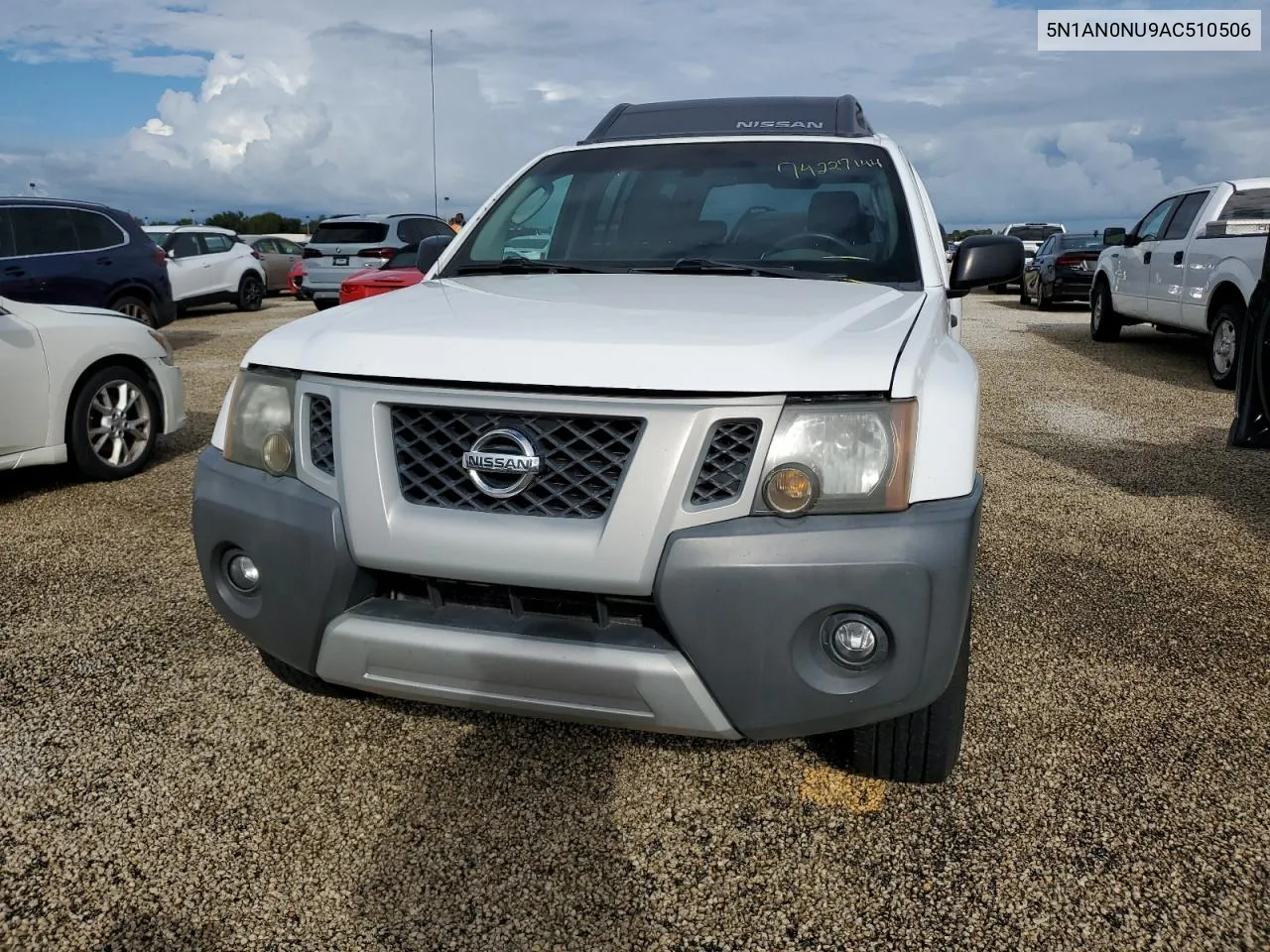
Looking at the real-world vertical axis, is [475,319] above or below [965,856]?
above

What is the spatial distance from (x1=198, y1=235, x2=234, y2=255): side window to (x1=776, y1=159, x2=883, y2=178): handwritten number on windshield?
615 inches

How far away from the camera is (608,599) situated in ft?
6.96

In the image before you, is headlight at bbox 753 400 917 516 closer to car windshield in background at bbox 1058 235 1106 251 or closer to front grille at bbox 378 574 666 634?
front grille at bbox 378 574 666 634

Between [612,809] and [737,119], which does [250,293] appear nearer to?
[737,119]

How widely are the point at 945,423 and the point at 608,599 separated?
0.76 m

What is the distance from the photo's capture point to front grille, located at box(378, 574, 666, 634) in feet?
6.94

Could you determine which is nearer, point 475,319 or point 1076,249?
point 475,319

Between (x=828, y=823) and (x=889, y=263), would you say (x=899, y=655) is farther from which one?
(x=889, y=263)

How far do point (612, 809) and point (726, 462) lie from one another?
3.09ft

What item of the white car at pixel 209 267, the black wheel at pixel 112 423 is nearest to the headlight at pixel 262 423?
the black wheel at pixel 112 423

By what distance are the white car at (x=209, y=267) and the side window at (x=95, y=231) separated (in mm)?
4800

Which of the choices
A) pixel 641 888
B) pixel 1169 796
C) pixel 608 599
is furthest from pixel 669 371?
pixel 1169 796

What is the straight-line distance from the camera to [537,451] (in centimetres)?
208

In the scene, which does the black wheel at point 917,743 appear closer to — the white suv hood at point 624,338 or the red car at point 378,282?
the white suv hood at point 624,338
